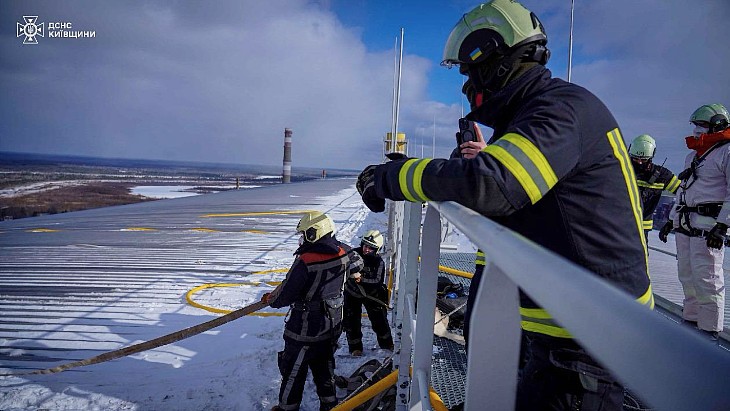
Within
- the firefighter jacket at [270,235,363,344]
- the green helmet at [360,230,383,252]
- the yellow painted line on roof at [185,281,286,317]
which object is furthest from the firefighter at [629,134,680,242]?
the yellow painted line on roof at [185,281,286,317]

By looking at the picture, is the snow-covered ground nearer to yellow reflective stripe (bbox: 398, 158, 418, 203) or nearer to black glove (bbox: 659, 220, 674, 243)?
yellow reflective stripe (bbox: 398, 158, 418, 203)

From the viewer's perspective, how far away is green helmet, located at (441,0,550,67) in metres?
1.44

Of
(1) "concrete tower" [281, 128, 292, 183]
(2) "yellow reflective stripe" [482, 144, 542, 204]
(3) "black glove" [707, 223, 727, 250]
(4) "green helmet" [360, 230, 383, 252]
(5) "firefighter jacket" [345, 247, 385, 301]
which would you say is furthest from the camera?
(1) "concrete tower" [281, 128, 292, 183]

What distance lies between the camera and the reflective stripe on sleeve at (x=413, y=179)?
1.29 metres

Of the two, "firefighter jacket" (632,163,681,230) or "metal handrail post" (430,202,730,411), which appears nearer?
"metal handrail post" (430,202,730,411)

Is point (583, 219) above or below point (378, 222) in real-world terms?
above

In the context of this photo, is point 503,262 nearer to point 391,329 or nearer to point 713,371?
point 713,371

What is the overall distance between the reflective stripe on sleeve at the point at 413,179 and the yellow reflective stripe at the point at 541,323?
1.70 ft

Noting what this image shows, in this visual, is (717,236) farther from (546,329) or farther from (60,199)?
(60,199)

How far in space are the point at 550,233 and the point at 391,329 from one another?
416cm

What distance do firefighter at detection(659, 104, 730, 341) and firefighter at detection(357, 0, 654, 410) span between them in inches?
114

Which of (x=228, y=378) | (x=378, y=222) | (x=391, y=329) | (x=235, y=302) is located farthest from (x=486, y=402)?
(x=378, y=222)

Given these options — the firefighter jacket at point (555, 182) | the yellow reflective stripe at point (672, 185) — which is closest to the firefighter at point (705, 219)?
the yellow reflective stripe at point (672, 185)

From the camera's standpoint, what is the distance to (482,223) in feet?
2.76
